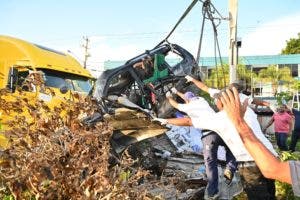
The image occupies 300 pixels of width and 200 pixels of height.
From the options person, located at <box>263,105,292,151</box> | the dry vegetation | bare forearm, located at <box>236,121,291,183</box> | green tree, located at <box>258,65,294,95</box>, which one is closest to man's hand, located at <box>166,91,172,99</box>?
the dry vegetation

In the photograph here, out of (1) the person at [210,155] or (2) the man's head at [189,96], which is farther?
(2) the man's head at [189,96]

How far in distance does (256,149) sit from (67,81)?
826 cm

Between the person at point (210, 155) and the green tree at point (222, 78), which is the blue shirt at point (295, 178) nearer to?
the person at point (210, 155)

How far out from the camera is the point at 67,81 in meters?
10.1

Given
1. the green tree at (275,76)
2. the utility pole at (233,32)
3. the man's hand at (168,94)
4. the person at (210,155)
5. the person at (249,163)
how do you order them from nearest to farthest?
the person at (249,163) < the person at (210,155) < the man's hand at (168,94) < the utility pole at (233,32) < the green tree at (275,76)

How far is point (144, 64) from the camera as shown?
769 centimetres

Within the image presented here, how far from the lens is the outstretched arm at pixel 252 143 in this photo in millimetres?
2102

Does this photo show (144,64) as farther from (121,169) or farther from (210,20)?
(121,169)

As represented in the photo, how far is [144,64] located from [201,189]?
7.33 ft

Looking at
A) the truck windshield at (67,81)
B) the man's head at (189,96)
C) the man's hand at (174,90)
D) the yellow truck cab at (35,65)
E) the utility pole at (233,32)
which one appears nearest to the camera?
the man's head at (189,96)

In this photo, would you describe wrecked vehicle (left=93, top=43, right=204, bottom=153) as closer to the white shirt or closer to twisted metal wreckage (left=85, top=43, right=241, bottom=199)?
twisted metal wreckage (left=85, top=43, right=241, bottom=199)

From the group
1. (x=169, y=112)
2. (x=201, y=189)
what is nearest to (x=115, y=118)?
(x=169, y=112)

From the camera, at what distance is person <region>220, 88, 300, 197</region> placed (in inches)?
82.8

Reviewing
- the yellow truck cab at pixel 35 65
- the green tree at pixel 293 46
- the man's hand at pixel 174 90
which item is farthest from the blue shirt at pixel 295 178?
the green tree at pixel 293 46
